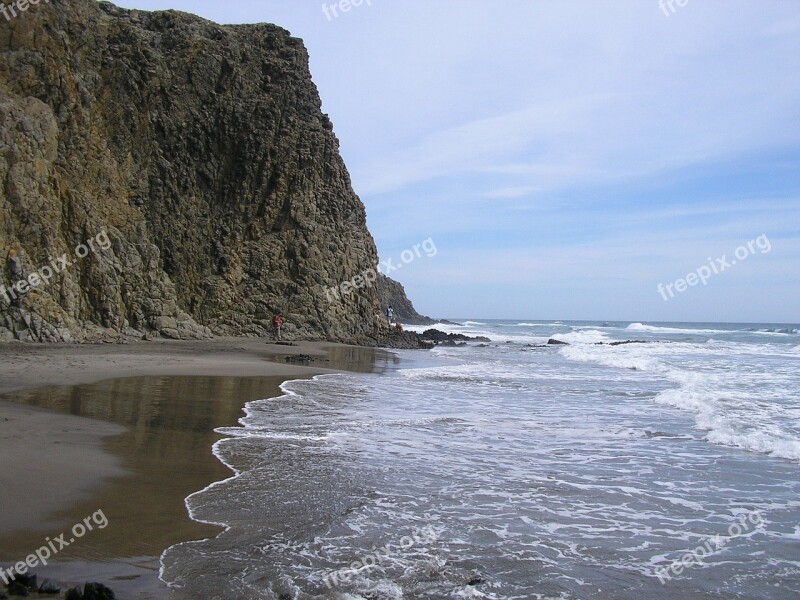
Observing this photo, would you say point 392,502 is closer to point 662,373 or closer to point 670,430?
point 670,430

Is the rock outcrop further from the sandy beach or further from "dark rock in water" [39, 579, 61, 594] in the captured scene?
"dark rock in water" [39, 579, 61, 594]

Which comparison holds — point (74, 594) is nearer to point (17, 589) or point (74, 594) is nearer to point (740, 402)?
point (17, 589)

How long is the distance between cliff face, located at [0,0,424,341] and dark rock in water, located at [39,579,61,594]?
20.6 metres

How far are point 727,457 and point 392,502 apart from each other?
5470 mm

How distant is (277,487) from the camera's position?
6453 mm

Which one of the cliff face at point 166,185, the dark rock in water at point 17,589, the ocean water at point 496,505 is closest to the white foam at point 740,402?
the ocean water at point 496,505

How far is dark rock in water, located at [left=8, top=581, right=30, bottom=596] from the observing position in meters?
3.62

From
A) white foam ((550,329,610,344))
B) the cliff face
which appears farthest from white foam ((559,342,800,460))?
white foam ((550,329,610,344))

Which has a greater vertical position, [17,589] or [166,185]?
[166,185]

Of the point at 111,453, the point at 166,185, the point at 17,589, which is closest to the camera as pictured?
the point at 17,589

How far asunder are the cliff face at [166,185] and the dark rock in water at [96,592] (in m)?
20.9

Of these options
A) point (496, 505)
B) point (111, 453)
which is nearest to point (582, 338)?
point (496, 505)

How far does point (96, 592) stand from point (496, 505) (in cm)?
384

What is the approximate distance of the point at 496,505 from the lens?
6258 mm
